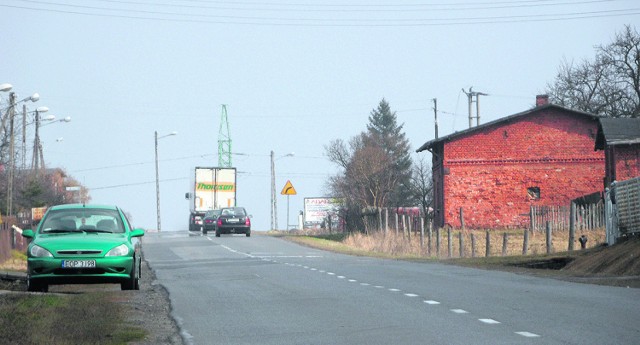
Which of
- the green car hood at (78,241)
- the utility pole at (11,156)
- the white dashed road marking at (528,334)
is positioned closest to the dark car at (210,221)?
the utility pole at (11,156)

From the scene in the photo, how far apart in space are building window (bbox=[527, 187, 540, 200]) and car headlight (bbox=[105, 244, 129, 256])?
137 ft

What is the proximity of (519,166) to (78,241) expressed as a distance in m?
42.3

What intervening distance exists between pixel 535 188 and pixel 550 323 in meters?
47.1

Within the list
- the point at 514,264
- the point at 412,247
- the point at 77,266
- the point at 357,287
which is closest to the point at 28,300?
the point at 77,266

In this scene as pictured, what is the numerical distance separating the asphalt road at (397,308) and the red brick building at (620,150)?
2497cm

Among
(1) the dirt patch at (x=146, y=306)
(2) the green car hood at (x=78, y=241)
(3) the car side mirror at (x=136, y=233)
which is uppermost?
(3) the car side mirror at (x=136, y=233)

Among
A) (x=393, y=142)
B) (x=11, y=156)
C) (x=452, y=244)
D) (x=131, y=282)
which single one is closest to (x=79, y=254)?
(x=131, y=282)

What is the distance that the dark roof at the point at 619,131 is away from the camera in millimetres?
47719

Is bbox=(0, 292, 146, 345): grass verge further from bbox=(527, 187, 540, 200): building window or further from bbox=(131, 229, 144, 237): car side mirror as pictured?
bbox=(527, 187, 540, 200): building window

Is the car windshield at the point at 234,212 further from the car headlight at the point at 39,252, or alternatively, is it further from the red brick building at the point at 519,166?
the car headlight at the point at 39,252

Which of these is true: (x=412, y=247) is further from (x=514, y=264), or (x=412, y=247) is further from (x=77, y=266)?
Answer: (x=77, y=266)

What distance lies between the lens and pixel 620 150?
48.6 metres

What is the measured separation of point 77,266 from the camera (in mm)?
18500

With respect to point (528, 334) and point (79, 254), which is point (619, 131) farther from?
point (528, 334)
